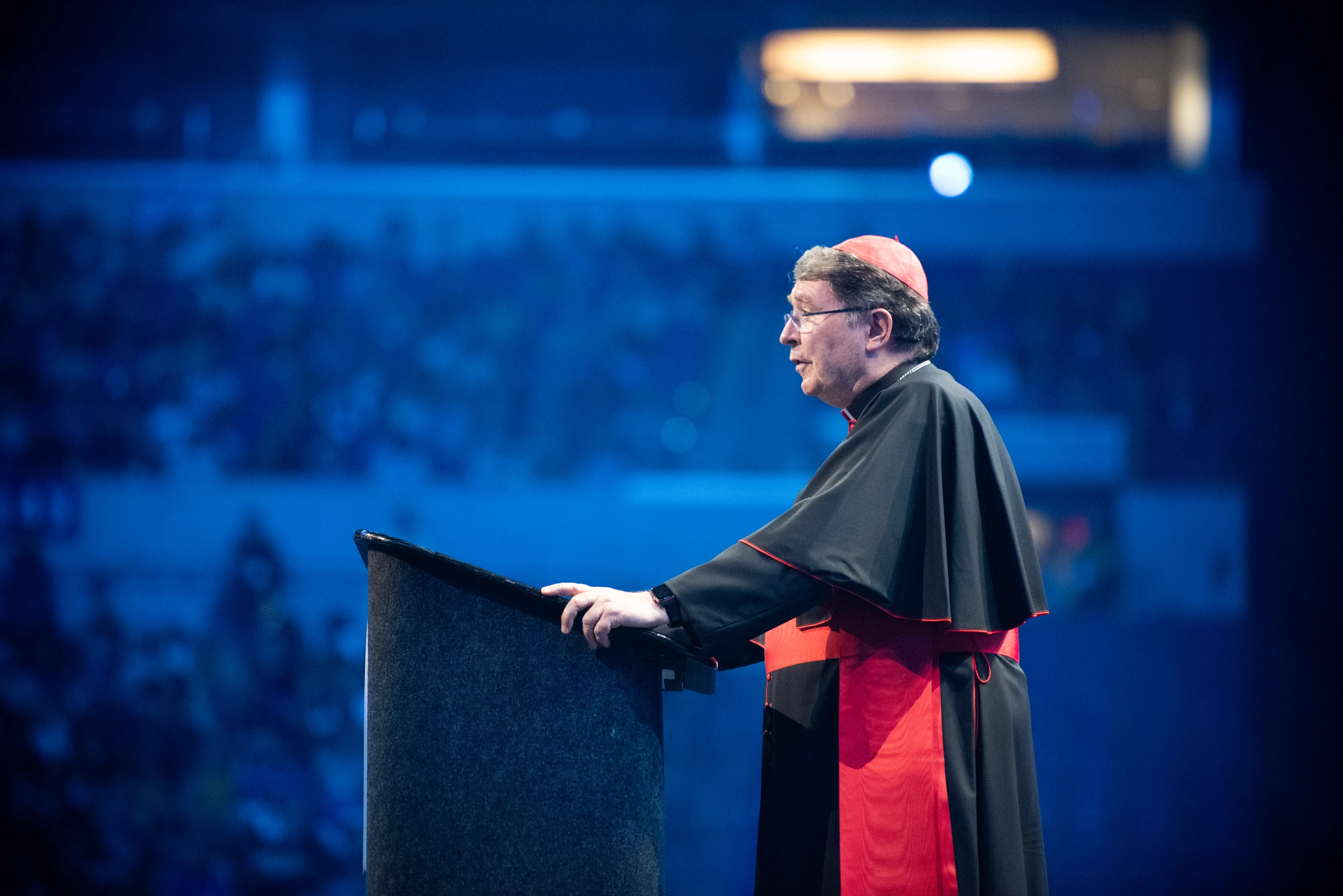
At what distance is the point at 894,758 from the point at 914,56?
540cm

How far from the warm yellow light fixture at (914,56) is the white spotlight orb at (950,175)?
627mm

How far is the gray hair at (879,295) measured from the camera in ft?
5.13

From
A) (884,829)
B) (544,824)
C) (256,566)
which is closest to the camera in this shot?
(544,824)

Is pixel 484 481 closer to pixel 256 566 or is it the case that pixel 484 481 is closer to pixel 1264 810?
pixel 256 566

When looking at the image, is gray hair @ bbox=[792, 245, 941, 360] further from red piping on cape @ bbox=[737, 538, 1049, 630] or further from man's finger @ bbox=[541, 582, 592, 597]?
man's finger @ bbox=[541, 582, 592, 597]

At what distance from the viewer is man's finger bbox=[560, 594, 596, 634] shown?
1272 millimetres

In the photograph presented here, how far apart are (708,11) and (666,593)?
468cm

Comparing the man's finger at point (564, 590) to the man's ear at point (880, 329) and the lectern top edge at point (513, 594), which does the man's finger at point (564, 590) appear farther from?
the man's ear at point (880, 329)

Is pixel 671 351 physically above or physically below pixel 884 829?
above

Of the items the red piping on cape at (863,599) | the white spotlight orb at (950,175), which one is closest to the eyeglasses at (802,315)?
the red piping on cape at (863,599)

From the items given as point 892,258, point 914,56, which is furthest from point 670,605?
point 914,56

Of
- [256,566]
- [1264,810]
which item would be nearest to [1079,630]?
[1264,810]

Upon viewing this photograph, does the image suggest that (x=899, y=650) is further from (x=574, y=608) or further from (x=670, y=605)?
(x=574, y=608)

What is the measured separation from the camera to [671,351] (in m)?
5.51
